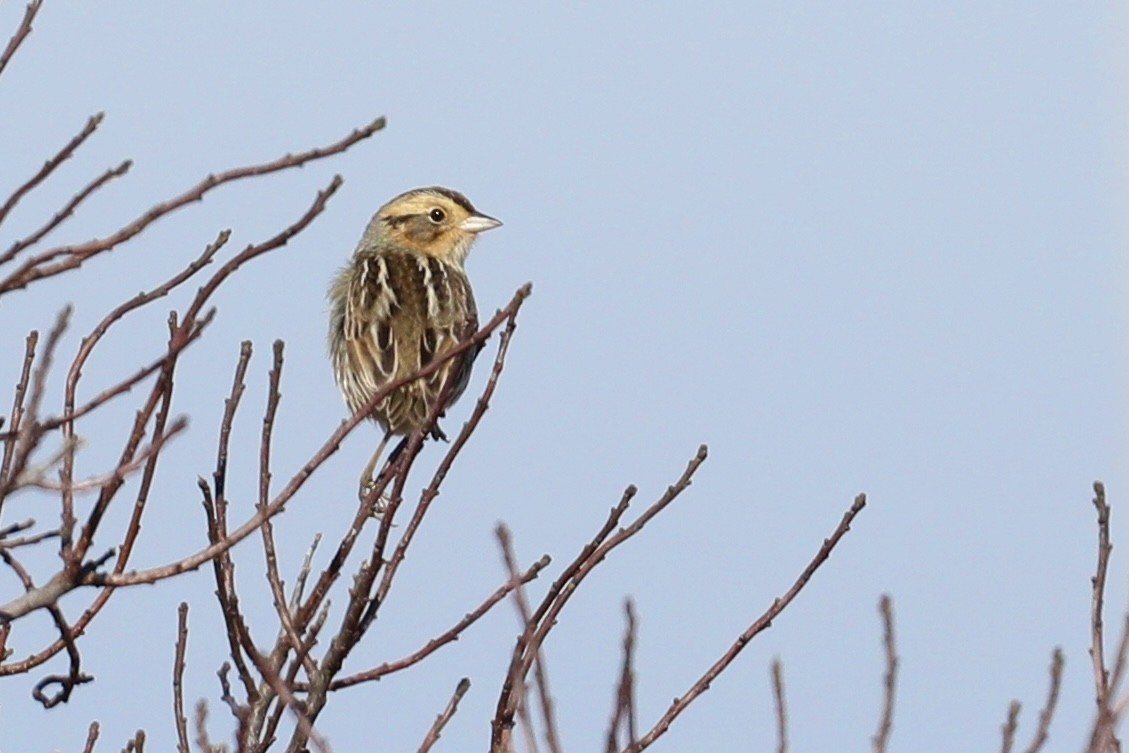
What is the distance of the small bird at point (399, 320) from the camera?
25.6 ft

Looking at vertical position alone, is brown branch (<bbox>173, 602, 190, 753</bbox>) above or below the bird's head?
below

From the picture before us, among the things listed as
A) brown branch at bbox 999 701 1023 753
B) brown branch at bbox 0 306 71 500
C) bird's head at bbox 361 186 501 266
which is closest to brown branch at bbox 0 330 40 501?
brown branch at bbox 0 306 71 500

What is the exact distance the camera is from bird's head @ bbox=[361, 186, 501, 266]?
10281 millimetres

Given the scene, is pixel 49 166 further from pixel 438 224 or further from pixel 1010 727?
pixel 438 224

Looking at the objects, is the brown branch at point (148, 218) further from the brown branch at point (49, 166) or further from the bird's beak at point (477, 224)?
the bird's beak at point (477, 224)

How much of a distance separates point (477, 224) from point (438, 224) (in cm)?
24

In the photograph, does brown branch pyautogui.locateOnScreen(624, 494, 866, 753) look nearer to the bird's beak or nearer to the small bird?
the small bird

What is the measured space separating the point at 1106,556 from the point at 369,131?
6.61 feet

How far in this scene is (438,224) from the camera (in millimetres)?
10328

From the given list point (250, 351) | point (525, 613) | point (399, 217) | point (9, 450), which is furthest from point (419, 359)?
point (525, 613)

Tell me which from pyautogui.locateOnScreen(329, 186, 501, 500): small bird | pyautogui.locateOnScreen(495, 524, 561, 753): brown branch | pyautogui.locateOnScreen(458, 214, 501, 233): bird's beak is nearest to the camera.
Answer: pyautogui.locateOnScreen(495, 524, 561, 753): brown branch

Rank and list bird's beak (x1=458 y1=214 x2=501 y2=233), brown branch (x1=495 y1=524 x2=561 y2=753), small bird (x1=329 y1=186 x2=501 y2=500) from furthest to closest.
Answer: bird's beak (x1=458 y1=214 x2=501 y2=233), small bird (x1=329 y1=186 x2=501 y2=500), brown branch (x1=495 y1=524 x2=561 y2=753)

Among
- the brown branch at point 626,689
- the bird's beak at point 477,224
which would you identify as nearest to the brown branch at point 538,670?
the brown branch at point 626,689

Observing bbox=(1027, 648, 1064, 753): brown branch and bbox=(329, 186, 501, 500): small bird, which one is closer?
bbox=(1027, 648, 1064, 753): brown branch
